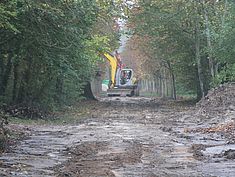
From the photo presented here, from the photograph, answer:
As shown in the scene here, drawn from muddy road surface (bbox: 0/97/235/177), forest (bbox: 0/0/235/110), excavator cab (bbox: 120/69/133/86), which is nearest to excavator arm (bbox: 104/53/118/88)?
excavator cab (bbox: 120/69/133/86)

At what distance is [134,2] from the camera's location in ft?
144

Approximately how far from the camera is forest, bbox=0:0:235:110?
16.5 metres

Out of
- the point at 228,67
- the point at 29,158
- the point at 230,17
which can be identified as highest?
the point at 230,17

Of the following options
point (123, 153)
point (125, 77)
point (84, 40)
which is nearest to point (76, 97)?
point (84, 40)

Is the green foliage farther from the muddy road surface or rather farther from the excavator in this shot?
the excavator

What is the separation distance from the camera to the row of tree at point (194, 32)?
1371 inches

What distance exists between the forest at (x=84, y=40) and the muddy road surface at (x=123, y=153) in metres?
2.94

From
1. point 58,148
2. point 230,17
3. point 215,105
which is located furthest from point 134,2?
point 58,148

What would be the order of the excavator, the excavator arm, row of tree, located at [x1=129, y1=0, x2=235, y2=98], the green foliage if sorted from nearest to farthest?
row of tree, located at [x1=129, y1=0, x2=235, y2=98] → the green foliage → the excavator arm → the excavator

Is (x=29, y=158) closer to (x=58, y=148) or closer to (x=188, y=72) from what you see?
(x=58, y=148)

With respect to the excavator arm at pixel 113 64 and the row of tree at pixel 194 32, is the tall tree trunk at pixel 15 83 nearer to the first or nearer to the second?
the row of tree at pixel 194 32

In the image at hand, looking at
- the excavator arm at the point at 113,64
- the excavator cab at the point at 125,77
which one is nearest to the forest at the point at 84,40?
the excavator arm at the point at 113,64

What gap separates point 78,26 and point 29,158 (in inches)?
275

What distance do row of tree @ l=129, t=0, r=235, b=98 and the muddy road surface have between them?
14.8m
